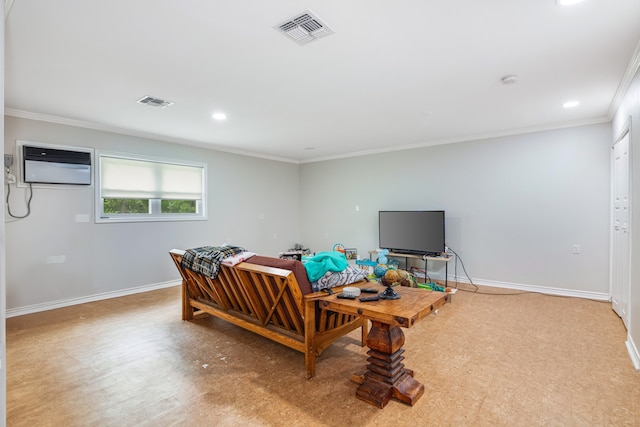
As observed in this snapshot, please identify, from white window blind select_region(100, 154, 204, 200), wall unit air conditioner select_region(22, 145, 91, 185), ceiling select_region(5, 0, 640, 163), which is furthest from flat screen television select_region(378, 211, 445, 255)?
wall unit air conditioner select_region(22, 145, 91, 185)

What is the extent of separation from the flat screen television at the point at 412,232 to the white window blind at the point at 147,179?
136 inches

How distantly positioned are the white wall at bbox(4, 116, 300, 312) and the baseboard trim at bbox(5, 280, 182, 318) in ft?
0.09

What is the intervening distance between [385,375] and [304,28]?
7.95 ft

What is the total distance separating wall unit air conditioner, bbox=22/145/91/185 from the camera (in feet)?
12.9

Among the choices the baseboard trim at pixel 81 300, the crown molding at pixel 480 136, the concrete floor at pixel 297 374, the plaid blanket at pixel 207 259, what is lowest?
the concrete floor at pixel 297 374

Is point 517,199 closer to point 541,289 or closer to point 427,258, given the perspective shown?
point 541,289

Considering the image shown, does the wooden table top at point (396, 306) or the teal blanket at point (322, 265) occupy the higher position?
the teal blanket at point (322, 265)

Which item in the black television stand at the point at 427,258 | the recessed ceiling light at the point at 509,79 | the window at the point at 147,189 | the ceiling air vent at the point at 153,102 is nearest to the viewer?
the recessed ceiling light at the point at 509,79

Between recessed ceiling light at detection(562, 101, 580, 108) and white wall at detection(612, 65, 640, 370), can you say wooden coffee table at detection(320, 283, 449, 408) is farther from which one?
recessed ceiling light at detection(562, 101, 580, 108)

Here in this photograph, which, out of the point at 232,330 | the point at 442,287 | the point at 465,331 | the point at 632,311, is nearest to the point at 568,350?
the point at 632,311

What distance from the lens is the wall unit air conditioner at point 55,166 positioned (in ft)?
12.9

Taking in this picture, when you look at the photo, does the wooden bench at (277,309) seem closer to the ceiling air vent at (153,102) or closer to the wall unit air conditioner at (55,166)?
the ceiling air vent at (153,102)

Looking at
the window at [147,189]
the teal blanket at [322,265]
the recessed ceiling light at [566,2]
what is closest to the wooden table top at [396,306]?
the teal blanket at [322,265]

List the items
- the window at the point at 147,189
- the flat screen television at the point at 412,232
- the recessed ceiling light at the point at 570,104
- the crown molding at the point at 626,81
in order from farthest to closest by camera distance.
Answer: the flat screen television at the point at 412,232, the window at the point at 147,189, the recessed ceiling light at the point at 570,104, the crown molding at the point at 626,81
